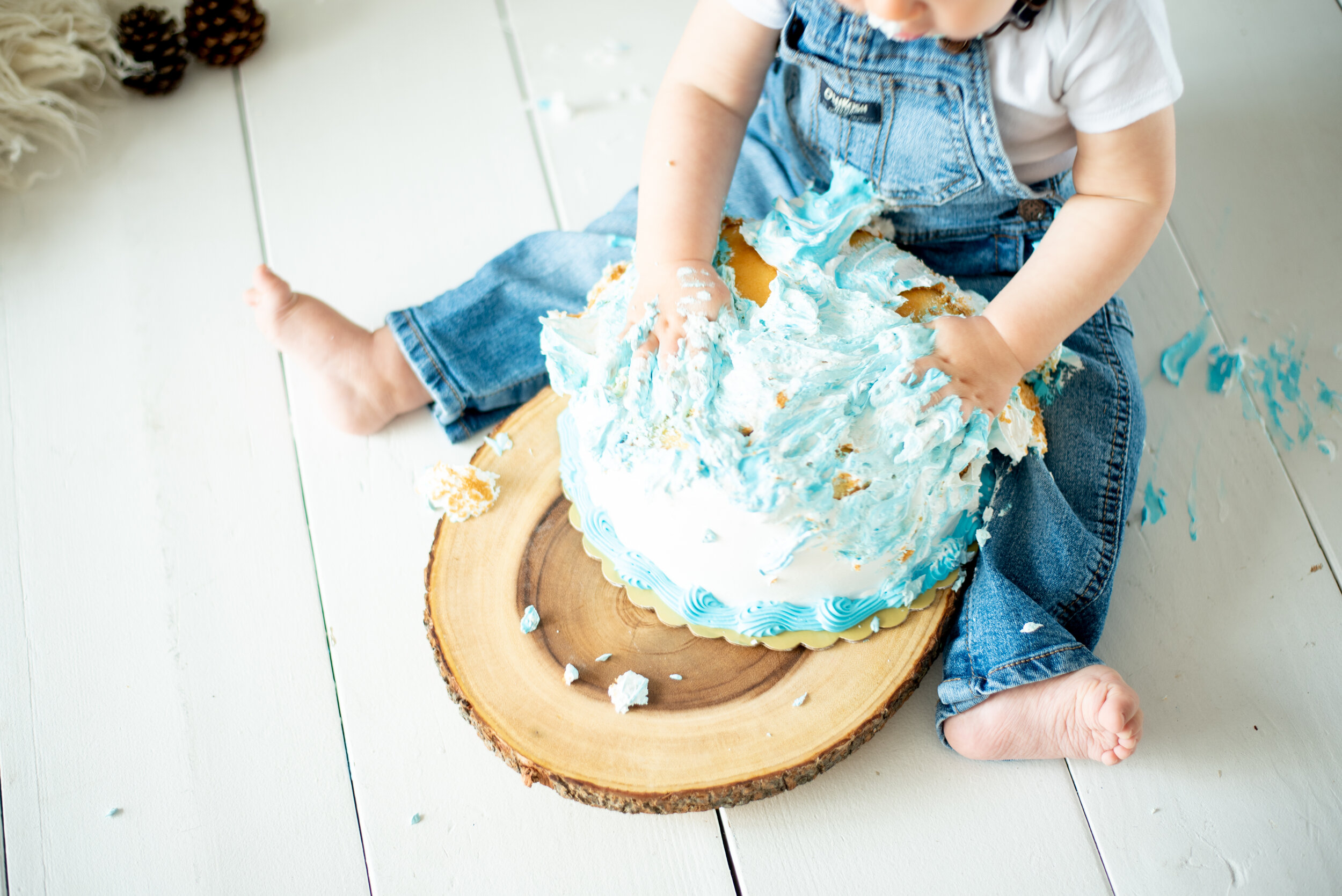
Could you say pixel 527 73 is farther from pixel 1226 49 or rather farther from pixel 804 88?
pixel 1226 49

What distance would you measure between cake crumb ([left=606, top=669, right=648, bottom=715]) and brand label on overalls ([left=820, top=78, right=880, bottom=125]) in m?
0.58

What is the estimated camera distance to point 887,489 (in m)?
0.83

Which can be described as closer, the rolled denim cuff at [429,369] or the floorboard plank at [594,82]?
the rolled denim cuff at [429,369]

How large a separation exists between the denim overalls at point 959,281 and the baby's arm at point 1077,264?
95 mm

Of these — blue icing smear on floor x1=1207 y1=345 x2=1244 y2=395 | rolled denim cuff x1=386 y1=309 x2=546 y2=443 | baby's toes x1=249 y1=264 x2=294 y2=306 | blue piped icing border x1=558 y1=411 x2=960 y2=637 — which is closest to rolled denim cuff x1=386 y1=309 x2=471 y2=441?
rolled denim cuff x1=386 y1=309 x2=546 y2=443

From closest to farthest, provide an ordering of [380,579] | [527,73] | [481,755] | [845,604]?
[845,604] < [481,755] < [380,579] < [527,73]

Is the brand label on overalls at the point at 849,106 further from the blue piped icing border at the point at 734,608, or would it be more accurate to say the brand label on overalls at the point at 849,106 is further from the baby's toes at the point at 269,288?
the baby's toes at the point at 269,288

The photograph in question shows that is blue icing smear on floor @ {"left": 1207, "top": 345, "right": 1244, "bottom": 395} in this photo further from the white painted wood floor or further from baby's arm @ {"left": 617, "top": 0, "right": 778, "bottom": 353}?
baby's arm @ {"left": 617, "top": 0, "right": 778, "bottom": 353}

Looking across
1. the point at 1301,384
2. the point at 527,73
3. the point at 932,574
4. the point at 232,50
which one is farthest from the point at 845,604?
the point at 232,50

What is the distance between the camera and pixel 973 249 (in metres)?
1.09

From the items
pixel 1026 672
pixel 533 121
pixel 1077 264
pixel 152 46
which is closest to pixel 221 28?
pixel 152 46

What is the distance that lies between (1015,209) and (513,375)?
587 millimetres

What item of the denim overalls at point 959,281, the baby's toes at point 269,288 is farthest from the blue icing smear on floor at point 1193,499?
the baby's toes at point 269,288

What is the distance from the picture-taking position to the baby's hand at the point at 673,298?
2.85 feet
